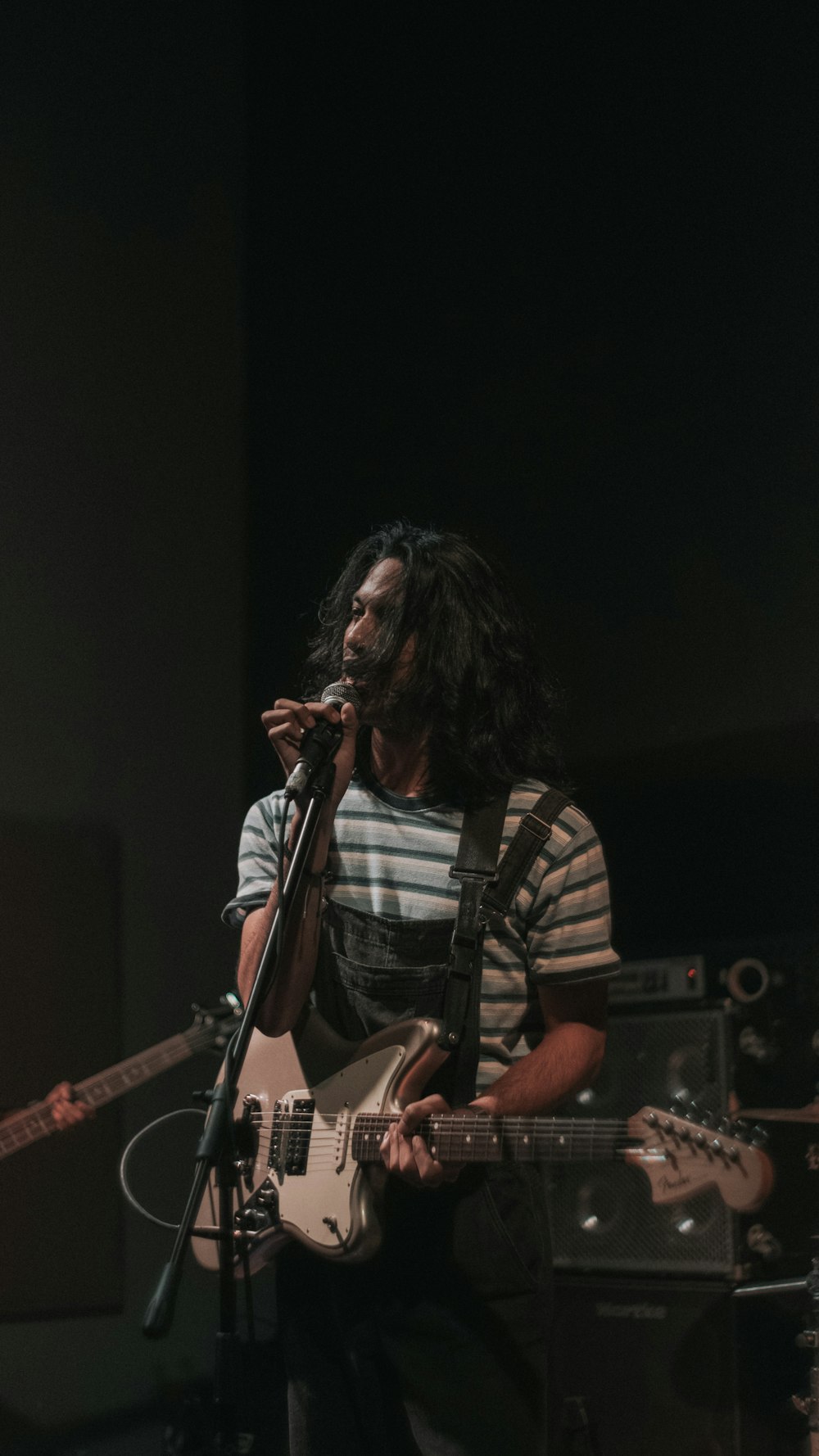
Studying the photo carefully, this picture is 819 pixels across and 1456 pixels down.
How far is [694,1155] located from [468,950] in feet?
1.47

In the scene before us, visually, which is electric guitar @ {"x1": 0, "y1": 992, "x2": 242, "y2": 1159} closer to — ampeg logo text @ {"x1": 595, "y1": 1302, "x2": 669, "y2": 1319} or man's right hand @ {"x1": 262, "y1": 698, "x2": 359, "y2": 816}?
ampeg logo text @ {"x1": 595, "y1": 1302, "x2": 669, "y2": 1319}

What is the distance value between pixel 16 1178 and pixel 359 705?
5.72ft

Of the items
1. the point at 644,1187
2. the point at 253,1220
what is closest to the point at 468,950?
the point at 253,1220

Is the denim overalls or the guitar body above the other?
the guitar body

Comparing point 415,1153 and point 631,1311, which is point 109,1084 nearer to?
point 631,1311

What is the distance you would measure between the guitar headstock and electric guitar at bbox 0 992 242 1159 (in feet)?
4.20

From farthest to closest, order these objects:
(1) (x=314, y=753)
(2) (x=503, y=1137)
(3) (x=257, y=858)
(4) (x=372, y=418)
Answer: (4) (x=372, y=418), (3) (x=257, y=858), (2) (x=503, y=1137), (1) (x=314, y=753)

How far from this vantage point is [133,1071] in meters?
3.13

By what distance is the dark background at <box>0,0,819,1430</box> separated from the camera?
277 centimetres

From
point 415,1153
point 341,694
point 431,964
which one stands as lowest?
point 415,1153

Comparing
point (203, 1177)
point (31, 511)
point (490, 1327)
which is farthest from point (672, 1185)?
point (31, 511)

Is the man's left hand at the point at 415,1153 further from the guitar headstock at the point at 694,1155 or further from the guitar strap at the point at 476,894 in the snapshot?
the guitar headstock at the point at 694,1155

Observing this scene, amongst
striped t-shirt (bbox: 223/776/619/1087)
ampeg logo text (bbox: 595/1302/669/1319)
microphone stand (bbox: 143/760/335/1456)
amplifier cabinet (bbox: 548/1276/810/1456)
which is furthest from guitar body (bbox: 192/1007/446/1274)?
ampeg logo text (bbox: 595/1302/669/1319)

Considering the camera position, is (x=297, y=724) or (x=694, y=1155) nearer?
(x=297, y=724)
